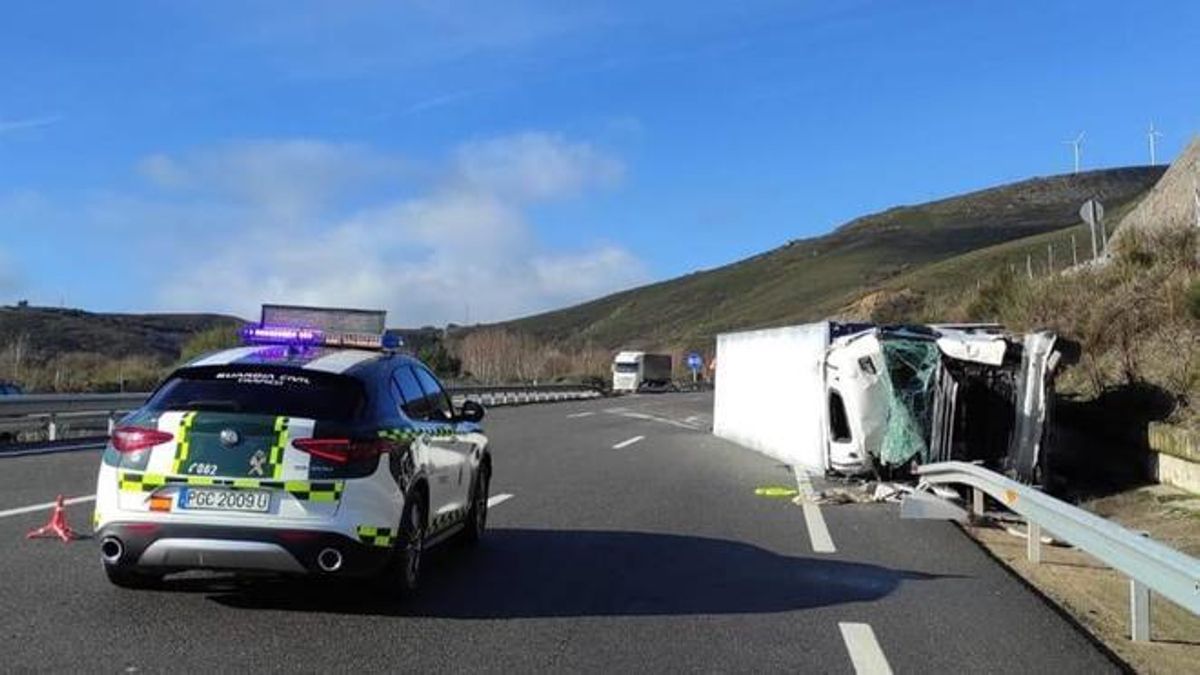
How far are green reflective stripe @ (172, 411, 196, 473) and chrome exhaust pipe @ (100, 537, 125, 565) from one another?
559 millimetres

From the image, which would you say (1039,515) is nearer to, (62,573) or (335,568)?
(335,568)

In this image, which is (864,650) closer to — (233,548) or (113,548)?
(233,548)

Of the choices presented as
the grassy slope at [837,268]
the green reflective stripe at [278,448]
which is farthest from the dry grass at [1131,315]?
the grassy slope at [837,268]

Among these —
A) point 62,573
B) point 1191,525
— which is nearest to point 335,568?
point 62,573

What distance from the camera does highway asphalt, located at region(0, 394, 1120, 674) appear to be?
649 centimetres

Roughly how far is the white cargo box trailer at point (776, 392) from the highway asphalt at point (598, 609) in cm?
590

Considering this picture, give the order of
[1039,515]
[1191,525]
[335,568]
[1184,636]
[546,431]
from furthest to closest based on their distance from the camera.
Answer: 1. [546,431]
2. [1191,525]
3. [1039,515]
4. [1184,636]
5. [335,568]

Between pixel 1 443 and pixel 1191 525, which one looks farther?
pixel 1 443

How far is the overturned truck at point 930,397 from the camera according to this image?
15.7m

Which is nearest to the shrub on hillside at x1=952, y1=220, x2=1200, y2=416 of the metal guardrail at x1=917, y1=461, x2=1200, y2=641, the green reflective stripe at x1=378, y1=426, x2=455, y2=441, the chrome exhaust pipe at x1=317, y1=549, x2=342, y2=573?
the metal guardrail at x1=917, y1=461, x2=1200, y2=641

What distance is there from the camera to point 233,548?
7.12m

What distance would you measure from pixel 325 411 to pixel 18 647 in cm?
216

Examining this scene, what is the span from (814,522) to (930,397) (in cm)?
431

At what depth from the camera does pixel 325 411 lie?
25.0 feet
